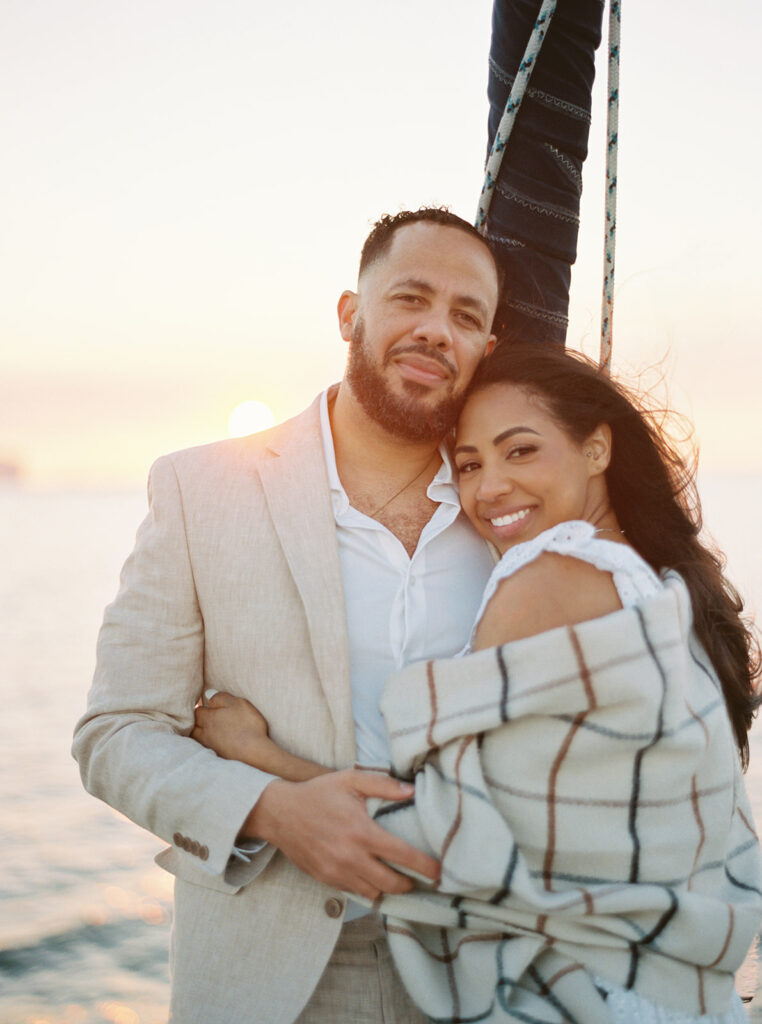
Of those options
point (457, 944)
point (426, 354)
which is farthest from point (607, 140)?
point (457, 944)

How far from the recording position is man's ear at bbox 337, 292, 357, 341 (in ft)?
8.97

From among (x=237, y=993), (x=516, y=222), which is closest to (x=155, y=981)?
(x=237, y=993)

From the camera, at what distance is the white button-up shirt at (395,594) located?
2.13 meters

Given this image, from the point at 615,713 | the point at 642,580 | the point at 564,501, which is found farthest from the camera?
the point at 564,501

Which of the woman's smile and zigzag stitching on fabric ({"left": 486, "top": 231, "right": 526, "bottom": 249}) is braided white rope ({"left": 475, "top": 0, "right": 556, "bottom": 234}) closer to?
zigzag stitching on fabric ({"left": 486, "top": 231, "right": 526, "bottom": 249})

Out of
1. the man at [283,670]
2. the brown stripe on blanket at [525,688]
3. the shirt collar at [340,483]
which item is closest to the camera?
the brown stripe on blanket at [525,688]

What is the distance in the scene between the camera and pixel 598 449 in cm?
227

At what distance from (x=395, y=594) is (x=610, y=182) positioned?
130 cm

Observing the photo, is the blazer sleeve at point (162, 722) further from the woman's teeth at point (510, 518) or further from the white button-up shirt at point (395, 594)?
the woman's teeth at point (510, 518)

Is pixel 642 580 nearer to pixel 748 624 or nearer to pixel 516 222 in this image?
pixel 748 624

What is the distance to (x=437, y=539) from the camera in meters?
2.37

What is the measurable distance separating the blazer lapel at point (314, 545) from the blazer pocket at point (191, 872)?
14.6 inches

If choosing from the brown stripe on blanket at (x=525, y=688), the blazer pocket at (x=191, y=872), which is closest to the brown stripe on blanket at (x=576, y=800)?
the brown stripe on blanket at (x=525, y=688)

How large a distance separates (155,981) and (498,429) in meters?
3.59
